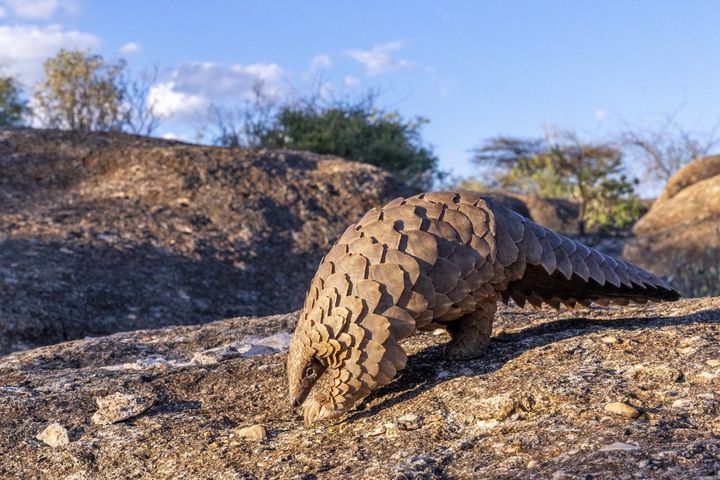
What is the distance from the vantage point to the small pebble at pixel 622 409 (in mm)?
2559

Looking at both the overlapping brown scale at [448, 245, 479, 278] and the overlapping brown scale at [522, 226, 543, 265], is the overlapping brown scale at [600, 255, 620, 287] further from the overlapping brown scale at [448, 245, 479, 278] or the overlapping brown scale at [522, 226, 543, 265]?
the overlapping brown scale at [448, 245, 479, 278]

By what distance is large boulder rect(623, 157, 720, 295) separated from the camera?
11508mm

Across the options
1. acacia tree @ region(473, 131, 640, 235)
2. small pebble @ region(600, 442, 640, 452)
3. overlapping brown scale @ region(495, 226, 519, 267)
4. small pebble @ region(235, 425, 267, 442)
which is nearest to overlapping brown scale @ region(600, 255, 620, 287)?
overlapping brown scale @ region(495, 226, 519, 267)

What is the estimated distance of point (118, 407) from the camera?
11.0ft

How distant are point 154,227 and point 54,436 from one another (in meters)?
5.50

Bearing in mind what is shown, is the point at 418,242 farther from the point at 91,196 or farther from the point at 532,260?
the point at 91,196

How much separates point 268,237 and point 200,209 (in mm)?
799

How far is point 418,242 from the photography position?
9.89 ft

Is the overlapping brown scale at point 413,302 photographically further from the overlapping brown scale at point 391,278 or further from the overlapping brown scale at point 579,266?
the overlapping brown scale at point 579,266

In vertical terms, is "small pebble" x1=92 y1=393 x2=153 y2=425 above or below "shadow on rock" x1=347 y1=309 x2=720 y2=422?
below

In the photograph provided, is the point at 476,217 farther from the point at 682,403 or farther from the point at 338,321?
the point at 682,403

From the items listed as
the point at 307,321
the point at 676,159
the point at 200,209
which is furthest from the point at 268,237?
the point at 676,159

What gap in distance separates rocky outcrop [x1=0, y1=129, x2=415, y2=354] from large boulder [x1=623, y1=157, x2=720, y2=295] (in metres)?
4.29

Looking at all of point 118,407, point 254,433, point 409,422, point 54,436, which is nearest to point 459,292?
point 409,422
